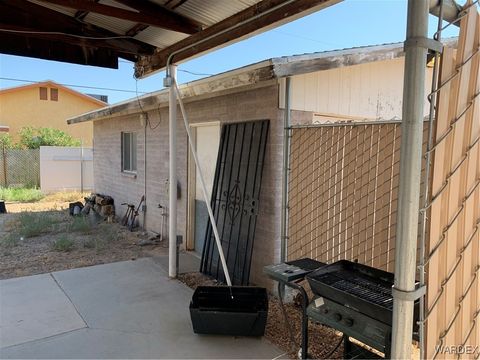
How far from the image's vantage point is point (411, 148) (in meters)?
1.16

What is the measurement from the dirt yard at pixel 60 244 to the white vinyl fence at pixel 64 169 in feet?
18.4

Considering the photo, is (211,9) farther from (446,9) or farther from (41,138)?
(41,138)

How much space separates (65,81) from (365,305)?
26.6 m

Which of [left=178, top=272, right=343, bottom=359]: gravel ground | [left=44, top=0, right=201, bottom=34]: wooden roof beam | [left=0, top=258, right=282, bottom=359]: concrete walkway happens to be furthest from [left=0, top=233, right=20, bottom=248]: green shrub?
[left=178, top=272, right=343, bottom=359]: gravel ground

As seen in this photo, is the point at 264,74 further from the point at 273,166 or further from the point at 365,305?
the point at 365,305

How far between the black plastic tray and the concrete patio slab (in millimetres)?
2609

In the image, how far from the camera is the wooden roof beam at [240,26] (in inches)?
128

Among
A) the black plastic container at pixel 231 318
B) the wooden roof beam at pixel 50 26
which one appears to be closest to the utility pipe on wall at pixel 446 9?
the black plastic container at pixel 231 318

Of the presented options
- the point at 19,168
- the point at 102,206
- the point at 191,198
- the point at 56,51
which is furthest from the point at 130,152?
the point at 19,168

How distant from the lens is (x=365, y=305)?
2.10 meters

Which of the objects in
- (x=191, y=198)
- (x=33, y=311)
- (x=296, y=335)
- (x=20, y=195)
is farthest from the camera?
(x=20, y=195)

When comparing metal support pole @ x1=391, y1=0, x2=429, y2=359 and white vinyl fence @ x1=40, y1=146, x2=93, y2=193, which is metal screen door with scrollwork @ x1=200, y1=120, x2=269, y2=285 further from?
white vinyl fence @ x1=40, y1=146, x2=93, y2=193

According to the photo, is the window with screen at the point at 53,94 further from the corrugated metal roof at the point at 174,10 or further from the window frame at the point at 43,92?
the corrugated metal roof at the point at 174,10

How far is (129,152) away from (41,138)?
1421cm
